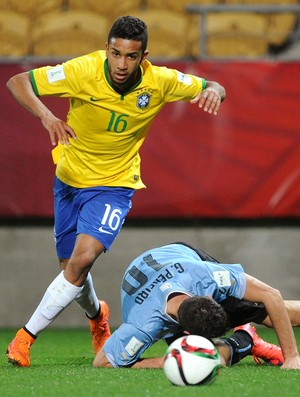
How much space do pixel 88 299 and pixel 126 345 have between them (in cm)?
119

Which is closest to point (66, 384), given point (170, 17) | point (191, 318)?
point (191, 318)

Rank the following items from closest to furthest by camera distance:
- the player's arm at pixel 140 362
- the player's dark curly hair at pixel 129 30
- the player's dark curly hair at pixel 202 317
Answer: the player's dark curly hair at pixel 202 317 < the player's arm at pixel 140 362 < the player's dark curly hair at pixel 129 30

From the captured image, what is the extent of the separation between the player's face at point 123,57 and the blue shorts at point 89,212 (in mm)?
760

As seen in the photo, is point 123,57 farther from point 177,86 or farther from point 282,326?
point 282,326

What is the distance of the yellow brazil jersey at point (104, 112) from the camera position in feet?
20.3

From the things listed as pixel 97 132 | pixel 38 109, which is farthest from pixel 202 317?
pixel 97 132

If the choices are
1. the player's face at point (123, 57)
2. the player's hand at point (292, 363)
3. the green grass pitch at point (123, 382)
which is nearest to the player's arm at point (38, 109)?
the player's face at point (123, 57)

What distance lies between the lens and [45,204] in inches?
367

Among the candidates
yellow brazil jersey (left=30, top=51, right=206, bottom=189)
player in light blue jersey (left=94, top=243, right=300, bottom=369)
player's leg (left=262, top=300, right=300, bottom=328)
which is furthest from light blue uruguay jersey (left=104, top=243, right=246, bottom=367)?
yellow brazil jersey (left=30, top=51, right=206, bottom=189)

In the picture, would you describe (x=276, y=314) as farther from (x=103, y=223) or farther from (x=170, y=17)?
(x=170, y=17)

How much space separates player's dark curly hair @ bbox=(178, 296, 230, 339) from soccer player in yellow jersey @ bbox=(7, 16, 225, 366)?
948 millimetres

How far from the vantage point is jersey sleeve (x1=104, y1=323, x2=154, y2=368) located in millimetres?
5617

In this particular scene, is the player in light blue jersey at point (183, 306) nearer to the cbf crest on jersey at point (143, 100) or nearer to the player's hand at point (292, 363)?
the player's hand at point (292, 363)

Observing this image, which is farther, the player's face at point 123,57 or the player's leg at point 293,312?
the player's leg at point 293,312
